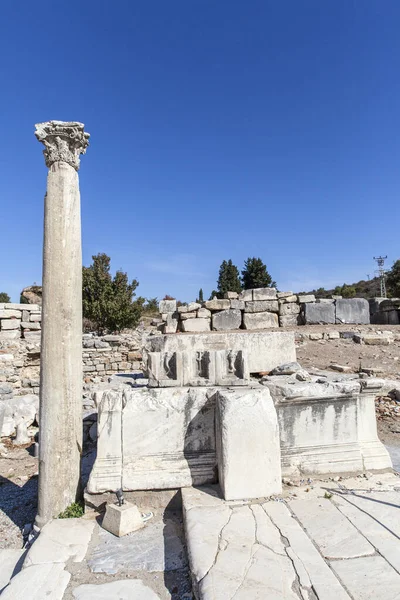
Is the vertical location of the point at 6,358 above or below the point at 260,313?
below

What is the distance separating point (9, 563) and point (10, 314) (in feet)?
27.7

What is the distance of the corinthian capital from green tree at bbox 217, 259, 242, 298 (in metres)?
27.3

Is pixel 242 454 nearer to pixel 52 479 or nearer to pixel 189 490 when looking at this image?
pixel 189 490

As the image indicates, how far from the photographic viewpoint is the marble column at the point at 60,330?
3.14m

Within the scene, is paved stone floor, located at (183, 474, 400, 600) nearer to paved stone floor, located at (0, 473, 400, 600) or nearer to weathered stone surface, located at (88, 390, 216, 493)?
paved stone floor, located at (0, 473, 400, 600)

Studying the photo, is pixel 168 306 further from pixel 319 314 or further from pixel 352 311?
pixel 352 311

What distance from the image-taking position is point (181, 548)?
8.17 ft

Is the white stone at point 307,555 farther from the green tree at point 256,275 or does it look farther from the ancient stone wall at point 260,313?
the green tree at point 256,275

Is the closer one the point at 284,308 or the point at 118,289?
the point at 284,308

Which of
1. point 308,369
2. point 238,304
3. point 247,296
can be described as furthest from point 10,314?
point 308,369

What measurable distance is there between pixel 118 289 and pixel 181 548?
1320cm

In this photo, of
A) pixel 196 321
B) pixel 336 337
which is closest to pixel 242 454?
pixel 336 337

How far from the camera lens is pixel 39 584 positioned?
2.12 meters

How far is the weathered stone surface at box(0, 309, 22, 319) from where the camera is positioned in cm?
1001
